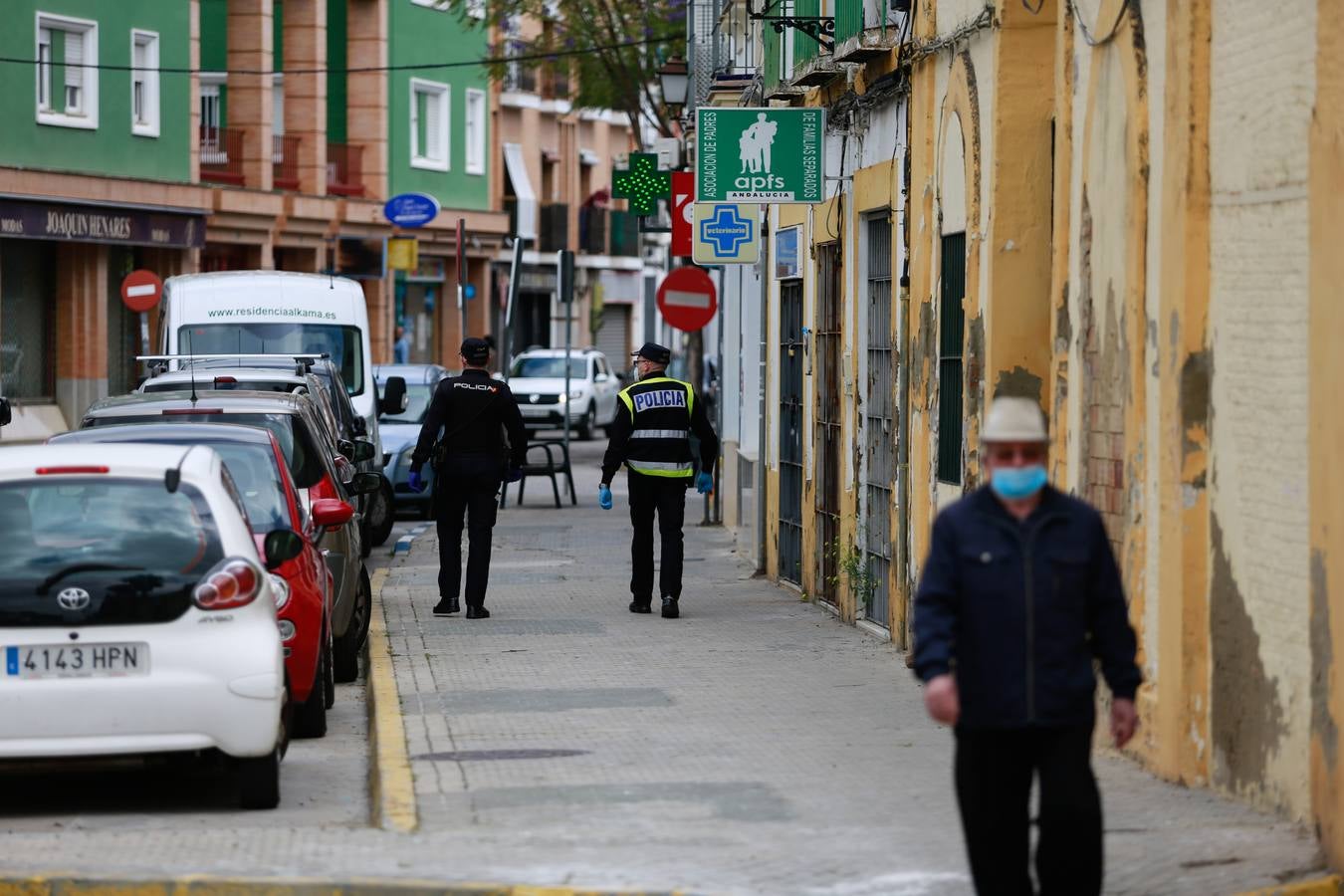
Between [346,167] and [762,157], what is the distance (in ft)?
108

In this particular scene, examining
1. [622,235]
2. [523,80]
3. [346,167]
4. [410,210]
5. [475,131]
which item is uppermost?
[523,80]

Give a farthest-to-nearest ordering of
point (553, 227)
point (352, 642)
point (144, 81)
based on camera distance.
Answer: point (553, 227) → point (144, 81) → point (352, 642)

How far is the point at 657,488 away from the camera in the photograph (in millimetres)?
16438

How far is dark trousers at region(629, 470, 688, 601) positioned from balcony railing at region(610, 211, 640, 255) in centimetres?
4983

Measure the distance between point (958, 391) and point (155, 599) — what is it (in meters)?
5.53

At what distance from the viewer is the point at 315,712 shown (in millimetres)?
11367

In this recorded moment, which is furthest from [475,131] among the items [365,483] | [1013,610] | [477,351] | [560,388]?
[1013,610]

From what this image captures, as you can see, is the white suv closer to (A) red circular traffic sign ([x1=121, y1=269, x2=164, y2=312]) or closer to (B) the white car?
(A) red circular traffic sign ([x1=121, y1=269, x2=164, y2=312])

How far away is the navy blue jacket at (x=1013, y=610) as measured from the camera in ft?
21.1

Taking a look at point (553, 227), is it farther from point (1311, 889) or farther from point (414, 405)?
point (1311, 889)

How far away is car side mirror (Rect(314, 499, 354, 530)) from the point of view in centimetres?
1221

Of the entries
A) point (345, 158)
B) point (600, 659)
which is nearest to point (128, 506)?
point (600, 659)

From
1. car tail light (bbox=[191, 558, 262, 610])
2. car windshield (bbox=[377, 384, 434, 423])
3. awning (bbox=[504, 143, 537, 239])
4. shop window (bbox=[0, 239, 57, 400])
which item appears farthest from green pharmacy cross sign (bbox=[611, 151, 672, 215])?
awning (bbox=[504, 143, 537, 239])

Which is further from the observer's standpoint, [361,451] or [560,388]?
[560,388]
